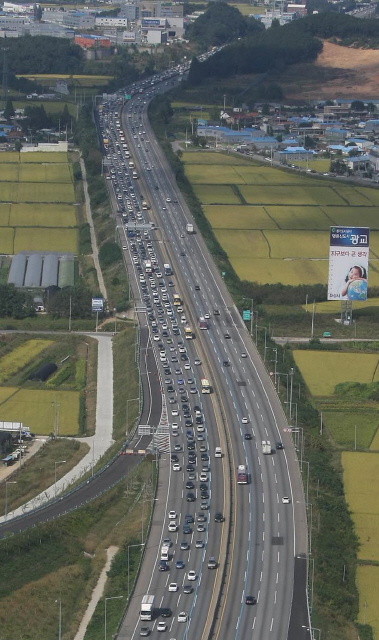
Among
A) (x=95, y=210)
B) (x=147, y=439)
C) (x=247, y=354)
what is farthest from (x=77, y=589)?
(x=95, y=210)

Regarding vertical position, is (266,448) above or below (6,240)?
below

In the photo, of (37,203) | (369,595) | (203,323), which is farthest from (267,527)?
(37,203)

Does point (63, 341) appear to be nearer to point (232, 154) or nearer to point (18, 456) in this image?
point (18, 456)

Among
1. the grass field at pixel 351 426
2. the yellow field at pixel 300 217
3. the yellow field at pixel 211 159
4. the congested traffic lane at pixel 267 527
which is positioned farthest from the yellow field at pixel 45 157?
the grass field at pixel 351 426

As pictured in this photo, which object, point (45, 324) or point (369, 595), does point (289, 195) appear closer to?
point (45, 324)

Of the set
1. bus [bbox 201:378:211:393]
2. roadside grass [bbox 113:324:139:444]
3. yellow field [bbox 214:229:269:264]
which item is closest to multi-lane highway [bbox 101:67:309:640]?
bus [bbox 201:378:211:393]

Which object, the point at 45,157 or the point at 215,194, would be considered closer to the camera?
the point at 215,194

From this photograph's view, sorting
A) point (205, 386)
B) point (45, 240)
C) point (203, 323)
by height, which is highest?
point (45, 240)
